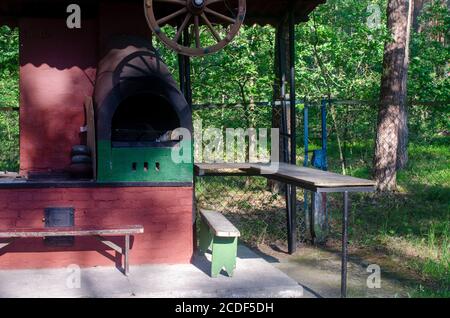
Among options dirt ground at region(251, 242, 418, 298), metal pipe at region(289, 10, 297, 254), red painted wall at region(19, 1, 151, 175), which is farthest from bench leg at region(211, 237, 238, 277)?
red painted wall at region(19, 1, 151, 175)

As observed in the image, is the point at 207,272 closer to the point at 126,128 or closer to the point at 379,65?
the point at 126,128

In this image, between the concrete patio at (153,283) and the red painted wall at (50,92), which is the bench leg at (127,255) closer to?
the concrete patio at (153,283)

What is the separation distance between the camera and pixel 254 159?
10.7 m

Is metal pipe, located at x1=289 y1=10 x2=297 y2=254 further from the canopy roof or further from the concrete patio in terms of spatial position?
the concrete patio

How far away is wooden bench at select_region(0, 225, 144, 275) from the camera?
19.4 ft

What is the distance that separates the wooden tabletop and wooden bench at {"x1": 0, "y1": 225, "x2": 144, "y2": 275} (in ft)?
4.05

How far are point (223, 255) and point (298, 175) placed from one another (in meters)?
1.08

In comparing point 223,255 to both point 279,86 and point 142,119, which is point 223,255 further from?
point 279,86

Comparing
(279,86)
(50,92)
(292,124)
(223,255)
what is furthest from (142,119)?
(279,86)

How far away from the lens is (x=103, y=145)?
6.33 m

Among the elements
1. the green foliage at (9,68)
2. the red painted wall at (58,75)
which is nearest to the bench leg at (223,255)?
the red painted wall at (58,75)

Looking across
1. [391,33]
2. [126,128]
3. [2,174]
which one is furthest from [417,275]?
[391,33]

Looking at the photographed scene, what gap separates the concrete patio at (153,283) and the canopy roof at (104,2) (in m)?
3.01

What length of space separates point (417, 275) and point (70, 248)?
3832 millimetres
